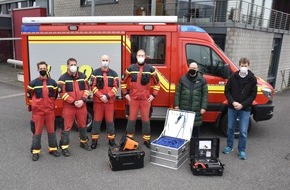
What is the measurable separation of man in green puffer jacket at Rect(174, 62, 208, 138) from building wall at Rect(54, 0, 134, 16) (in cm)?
857

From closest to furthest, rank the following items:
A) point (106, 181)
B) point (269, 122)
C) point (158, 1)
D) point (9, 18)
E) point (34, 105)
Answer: point (106, 181), point (34, 105), point (269, 122), point (158, 1), point (9, 18)

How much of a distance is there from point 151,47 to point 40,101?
8.23 ft

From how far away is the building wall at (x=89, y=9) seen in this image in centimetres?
Result: 1348

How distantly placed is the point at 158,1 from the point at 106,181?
1046 cm

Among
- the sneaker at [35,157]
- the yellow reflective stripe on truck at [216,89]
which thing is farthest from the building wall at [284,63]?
the sneaker at [35,157]

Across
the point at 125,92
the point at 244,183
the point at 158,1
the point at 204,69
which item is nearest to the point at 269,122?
the point at 204,69

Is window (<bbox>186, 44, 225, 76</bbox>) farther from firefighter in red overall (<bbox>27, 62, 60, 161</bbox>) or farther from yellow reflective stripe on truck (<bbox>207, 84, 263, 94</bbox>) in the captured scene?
firefighter in red overall (<bbox>27, 62, 60, 161</bbox>)

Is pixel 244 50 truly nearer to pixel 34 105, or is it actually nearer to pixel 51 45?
pixel 51 45

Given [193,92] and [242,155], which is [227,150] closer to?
[242,155]

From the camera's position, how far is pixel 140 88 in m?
5.64

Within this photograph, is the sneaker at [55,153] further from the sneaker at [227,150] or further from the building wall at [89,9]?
the building wall at [89,9]

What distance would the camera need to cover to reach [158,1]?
13273mm

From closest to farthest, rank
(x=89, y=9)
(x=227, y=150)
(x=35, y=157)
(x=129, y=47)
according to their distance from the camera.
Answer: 1. (x=35, y=157)
2. (x=227, y=150)
3. (x=129, y=47)
4. (x=89, y=9)

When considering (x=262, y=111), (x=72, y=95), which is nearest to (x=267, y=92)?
(x=262, y=111)
